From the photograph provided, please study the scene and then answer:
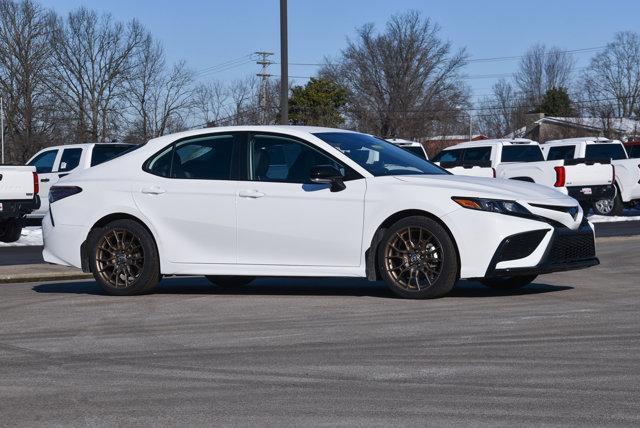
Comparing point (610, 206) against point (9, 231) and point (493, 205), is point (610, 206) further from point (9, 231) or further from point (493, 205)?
point (493, 205)

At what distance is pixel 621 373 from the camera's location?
6.45 metres

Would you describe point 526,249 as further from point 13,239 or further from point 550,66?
point 550,66

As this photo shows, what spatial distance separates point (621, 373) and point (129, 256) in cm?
562

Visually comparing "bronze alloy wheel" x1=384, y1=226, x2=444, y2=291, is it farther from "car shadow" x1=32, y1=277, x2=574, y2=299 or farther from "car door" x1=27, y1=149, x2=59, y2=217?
"car door" x1=27, y1=149, x2=59, y2=217

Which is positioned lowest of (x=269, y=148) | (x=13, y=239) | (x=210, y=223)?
(x=13, y=239)

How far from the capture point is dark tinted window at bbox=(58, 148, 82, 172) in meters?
24.5

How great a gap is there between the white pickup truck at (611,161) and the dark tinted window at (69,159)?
11.1 meters

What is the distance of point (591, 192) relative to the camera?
26.4 metres

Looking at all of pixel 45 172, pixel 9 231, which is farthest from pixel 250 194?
pixel 45 172

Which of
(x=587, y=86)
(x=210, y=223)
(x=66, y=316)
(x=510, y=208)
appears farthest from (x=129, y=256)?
(x=587, y=86)

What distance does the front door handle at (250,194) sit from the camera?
1042cm

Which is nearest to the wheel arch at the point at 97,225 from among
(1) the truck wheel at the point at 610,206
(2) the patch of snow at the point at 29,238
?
(2) the patch of snow at the point at 29,238

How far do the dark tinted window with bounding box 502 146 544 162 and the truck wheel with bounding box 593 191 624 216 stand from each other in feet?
5.88

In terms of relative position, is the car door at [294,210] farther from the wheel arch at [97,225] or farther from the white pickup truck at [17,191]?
the white pickup truck at [17,191]
